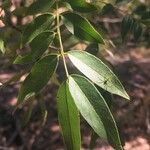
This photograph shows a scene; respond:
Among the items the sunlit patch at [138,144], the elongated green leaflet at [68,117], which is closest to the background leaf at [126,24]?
the elongated green leaflet at [68,117]

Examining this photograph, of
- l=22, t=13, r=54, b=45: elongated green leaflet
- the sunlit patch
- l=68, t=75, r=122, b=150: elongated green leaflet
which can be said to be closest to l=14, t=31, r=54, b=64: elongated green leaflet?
l=22, t=13, r=54, b=45: elongated green leaflet

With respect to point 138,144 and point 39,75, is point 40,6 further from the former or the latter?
point 138,144

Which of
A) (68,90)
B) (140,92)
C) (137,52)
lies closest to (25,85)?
(68,90)

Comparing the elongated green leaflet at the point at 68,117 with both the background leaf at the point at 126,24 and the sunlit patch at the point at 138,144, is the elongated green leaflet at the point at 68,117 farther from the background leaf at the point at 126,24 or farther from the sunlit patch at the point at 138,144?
the sunlit patch at the point at 138,144

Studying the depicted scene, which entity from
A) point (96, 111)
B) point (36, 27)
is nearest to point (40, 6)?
point (36, 27)

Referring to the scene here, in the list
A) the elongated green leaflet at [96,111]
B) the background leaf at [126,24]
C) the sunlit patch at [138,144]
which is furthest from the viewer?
the sunlit patch at [138,144]

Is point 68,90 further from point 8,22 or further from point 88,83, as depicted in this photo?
point 8,22
